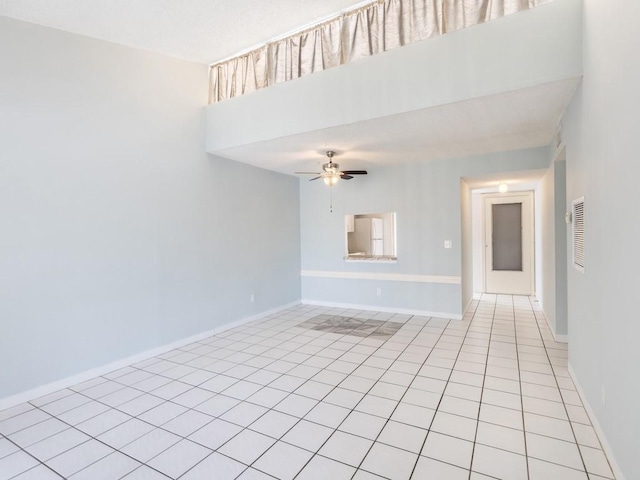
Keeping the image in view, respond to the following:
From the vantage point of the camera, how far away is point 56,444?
2289 mm

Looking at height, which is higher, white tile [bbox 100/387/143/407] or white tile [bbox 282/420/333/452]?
white tile [bbox 282/420/333/452]

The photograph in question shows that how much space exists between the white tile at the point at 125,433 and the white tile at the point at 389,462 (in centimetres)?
161

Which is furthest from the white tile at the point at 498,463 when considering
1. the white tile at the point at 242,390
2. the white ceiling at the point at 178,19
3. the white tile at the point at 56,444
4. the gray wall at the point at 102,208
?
the white ceiling at the point at 178,19

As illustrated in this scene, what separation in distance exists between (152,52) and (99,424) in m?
3.85

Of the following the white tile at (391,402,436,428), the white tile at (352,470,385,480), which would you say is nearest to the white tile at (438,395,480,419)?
the white tile at (391,402,436,428)

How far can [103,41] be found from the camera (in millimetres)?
3434

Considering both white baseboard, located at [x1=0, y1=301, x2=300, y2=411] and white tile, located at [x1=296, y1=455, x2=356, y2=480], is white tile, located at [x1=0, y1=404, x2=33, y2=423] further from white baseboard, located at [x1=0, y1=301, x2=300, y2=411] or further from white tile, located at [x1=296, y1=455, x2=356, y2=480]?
white tile, located at [x1=296, y1=455, x2=356, y2=480]

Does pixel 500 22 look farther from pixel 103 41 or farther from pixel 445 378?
pixel 103 41

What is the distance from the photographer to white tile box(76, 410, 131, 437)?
2.44 metres

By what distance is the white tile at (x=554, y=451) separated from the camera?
6.50ft

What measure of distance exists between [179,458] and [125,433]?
1.94 feet

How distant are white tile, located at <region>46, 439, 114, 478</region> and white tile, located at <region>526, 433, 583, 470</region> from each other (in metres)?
2.75

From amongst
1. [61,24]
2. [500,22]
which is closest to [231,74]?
[61,24]

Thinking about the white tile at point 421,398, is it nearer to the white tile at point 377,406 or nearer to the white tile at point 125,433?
the white tile at point 377,406
